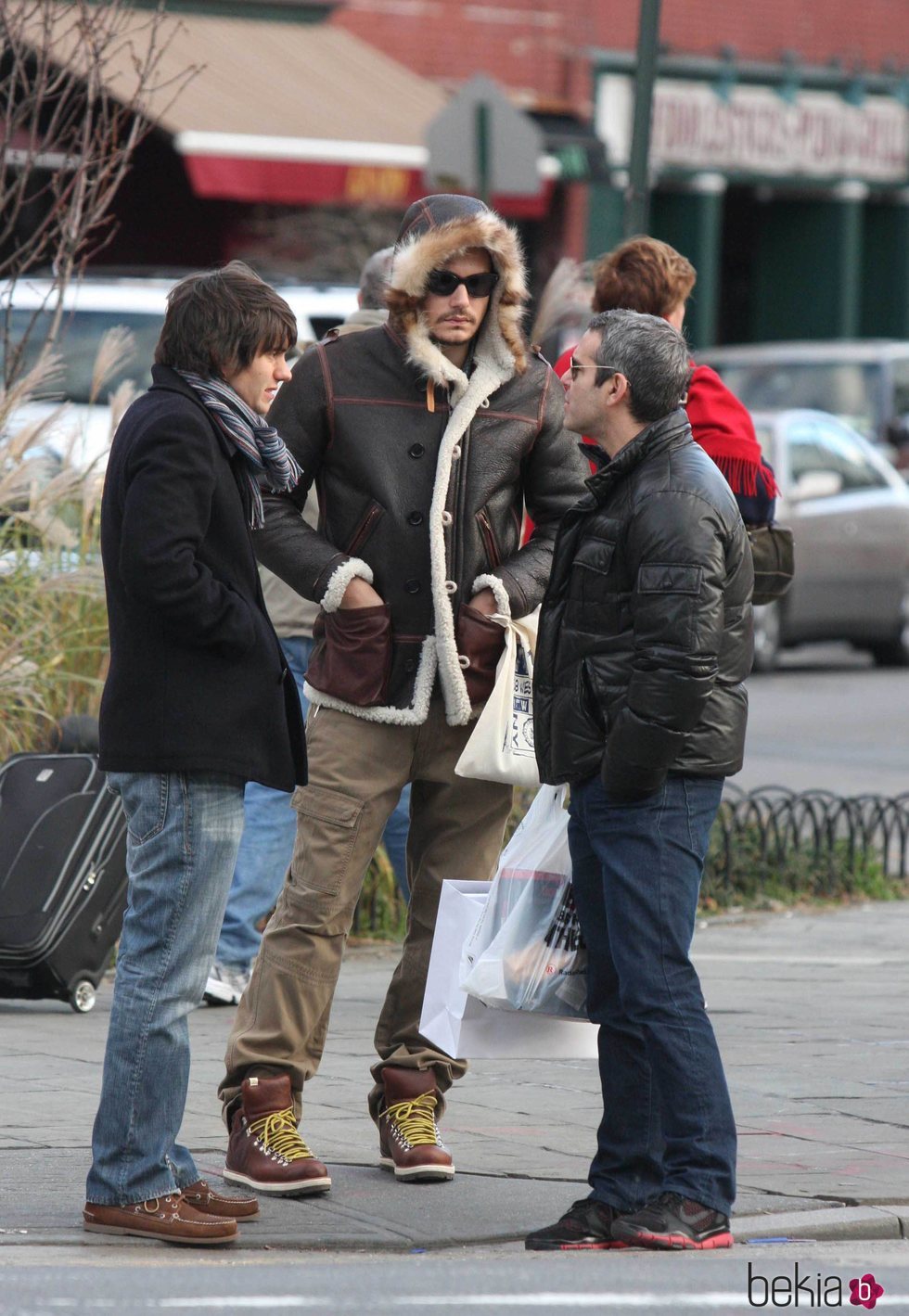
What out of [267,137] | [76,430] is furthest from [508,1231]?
[267,137]

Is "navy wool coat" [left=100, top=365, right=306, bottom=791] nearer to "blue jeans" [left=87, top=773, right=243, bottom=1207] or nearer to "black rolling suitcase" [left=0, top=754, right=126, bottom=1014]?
"blue jeans" [left=87, top=773, right=243, bottom=1207]

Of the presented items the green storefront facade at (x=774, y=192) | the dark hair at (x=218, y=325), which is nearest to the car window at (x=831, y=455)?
the green storefront facade at (x=774, y=192)

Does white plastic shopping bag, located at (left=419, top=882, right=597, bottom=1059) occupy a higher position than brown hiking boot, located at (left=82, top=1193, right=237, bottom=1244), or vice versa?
white plastic shopping bag, located at (left=419, top=882, right=597, bottom=1059)

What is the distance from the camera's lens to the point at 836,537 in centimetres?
1777

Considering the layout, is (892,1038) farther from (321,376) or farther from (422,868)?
(321,376)

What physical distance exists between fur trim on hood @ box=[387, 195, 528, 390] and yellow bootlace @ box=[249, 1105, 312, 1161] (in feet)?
5.18

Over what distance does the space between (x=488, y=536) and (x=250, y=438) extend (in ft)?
2.54

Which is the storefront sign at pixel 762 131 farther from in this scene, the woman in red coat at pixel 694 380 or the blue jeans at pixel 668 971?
the blue jeans at pixel 668 971

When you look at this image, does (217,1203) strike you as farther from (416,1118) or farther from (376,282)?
(376,282)

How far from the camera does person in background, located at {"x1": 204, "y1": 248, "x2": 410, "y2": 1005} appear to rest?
23.7 feet

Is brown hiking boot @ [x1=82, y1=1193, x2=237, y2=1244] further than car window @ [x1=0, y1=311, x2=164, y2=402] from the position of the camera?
No

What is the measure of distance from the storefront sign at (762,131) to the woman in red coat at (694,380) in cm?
2162

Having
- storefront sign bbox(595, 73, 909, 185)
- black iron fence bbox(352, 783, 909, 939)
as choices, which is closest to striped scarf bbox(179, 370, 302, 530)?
black iron fence bbox(352, 783, 909, 939)

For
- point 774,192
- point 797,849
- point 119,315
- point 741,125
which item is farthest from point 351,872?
point 774,192
